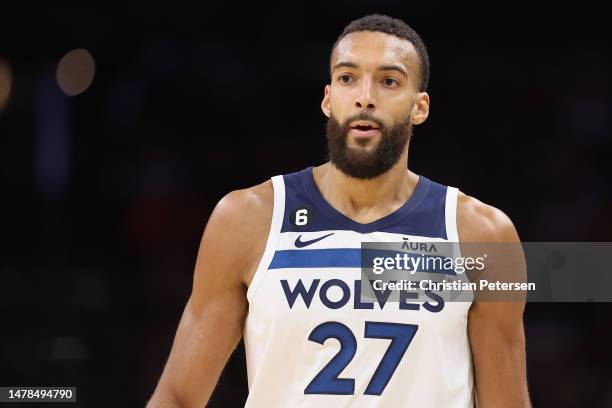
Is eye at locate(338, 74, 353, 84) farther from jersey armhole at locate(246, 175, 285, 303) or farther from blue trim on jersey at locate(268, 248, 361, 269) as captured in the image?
blue trim on jersey at locate(268, 248, 361, 269)

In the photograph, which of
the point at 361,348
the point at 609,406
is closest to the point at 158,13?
the point at 609,406

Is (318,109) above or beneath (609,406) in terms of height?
A: above

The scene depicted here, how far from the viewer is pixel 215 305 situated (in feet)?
11.8

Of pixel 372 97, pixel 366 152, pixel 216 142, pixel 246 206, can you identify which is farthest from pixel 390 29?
pixel 216 142

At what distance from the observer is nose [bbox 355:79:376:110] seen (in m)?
3.54

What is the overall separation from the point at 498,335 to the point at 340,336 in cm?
56

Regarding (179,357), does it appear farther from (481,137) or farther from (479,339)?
(481,137)

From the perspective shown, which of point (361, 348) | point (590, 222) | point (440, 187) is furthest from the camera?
Answer: point (590, 222)

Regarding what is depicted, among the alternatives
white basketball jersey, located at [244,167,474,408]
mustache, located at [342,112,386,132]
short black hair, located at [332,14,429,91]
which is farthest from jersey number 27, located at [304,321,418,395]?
short black hair, located at [332,14,429,91]

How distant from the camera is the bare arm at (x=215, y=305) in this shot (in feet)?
11.8

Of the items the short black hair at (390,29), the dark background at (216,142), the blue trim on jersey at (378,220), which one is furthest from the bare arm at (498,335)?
the dark background at (216,142)

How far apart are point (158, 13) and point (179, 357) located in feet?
13.6

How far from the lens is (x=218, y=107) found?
7.27 metres

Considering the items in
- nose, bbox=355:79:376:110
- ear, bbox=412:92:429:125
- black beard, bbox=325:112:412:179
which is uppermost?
ear, bbox=412:92:429:125
